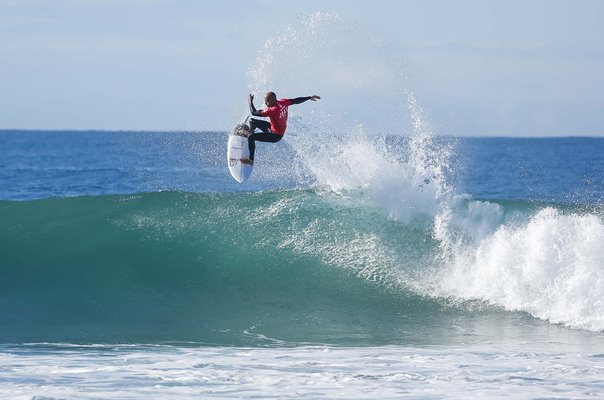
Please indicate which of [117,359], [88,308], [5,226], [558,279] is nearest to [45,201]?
[5,226]

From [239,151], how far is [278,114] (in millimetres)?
1045

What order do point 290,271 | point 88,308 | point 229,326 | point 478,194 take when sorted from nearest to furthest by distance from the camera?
point 229,326, point 88,308, point 290,271, point 478,194

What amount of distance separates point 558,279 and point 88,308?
629 centimetres

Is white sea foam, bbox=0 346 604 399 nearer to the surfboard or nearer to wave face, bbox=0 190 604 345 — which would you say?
wave face, bbox=0 190 604 345

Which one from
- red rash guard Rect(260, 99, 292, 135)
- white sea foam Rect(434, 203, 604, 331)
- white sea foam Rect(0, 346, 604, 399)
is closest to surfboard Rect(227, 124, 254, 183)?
red rash guard Rect(260, 99, 292, 135)

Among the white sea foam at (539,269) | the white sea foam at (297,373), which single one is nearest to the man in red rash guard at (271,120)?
the white sea foam at (539,269)

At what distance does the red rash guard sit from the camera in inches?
494

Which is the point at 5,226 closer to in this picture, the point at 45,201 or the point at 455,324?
the point at 45,201

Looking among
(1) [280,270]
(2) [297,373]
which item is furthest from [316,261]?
(2) [297,373]

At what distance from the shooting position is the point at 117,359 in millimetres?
9164

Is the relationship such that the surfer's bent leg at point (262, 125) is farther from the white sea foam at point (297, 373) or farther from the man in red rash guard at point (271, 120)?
the white sea foam at point (297, 373)

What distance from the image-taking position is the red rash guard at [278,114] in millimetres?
12539

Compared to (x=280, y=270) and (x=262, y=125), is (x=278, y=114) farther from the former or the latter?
(x=280, y=270)

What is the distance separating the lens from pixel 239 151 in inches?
523
